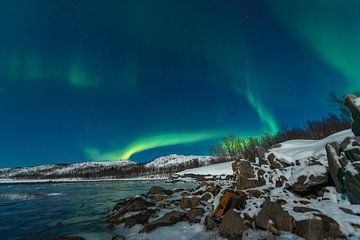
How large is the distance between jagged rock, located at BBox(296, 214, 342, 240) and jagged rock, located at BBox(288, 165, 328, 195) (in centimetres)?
529

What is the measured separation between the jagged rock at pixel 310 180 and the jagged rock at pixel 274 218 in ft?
15.3

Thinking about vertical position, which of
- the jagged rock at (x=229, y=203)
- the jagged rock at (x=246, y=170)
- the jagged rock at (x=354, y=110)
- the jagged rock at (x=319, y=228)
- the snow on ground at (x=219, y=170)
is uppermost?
the snow on ground at (x=219, y=170)

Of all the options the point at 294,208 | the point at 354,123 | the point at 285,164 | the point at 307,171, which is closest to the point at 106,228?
the point at 294,208

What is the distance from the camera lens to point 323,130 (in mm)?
85812

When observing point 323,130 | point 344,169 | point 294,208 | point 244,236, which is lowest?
point 244,236

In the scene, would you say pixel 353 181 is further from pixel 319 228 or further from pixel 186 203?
pixel 186 203

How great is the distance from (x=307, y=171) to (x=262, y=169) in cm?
589

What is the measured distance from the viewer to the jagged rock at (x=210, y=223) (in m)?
14.7

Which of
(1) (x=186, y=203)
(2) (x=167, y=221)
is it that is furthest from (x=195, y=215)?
(1) (x=186, y=203)

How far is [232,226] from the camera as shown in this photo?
13453 millimetres

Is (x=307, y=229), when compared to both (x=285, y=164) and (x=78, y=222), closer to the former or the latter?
(x=285, y=164)

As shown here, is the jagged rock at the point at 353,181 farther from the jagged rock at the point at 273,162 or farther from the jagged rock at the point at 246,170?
the jagged rock at the point at 273,162

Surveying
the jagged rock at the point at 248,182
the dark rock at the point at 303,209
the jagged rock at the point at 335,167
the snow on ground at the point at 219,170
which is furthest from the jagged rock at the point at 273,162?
the snow on ground at the point at 219,170

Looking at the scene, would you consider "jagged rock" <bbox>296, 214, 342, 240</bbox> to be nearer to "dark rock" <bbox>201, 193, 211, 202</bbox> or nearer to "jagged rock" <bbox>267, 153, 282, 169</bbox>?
"dark rock" <bbox>201, 193, 211, 202</bbox>
